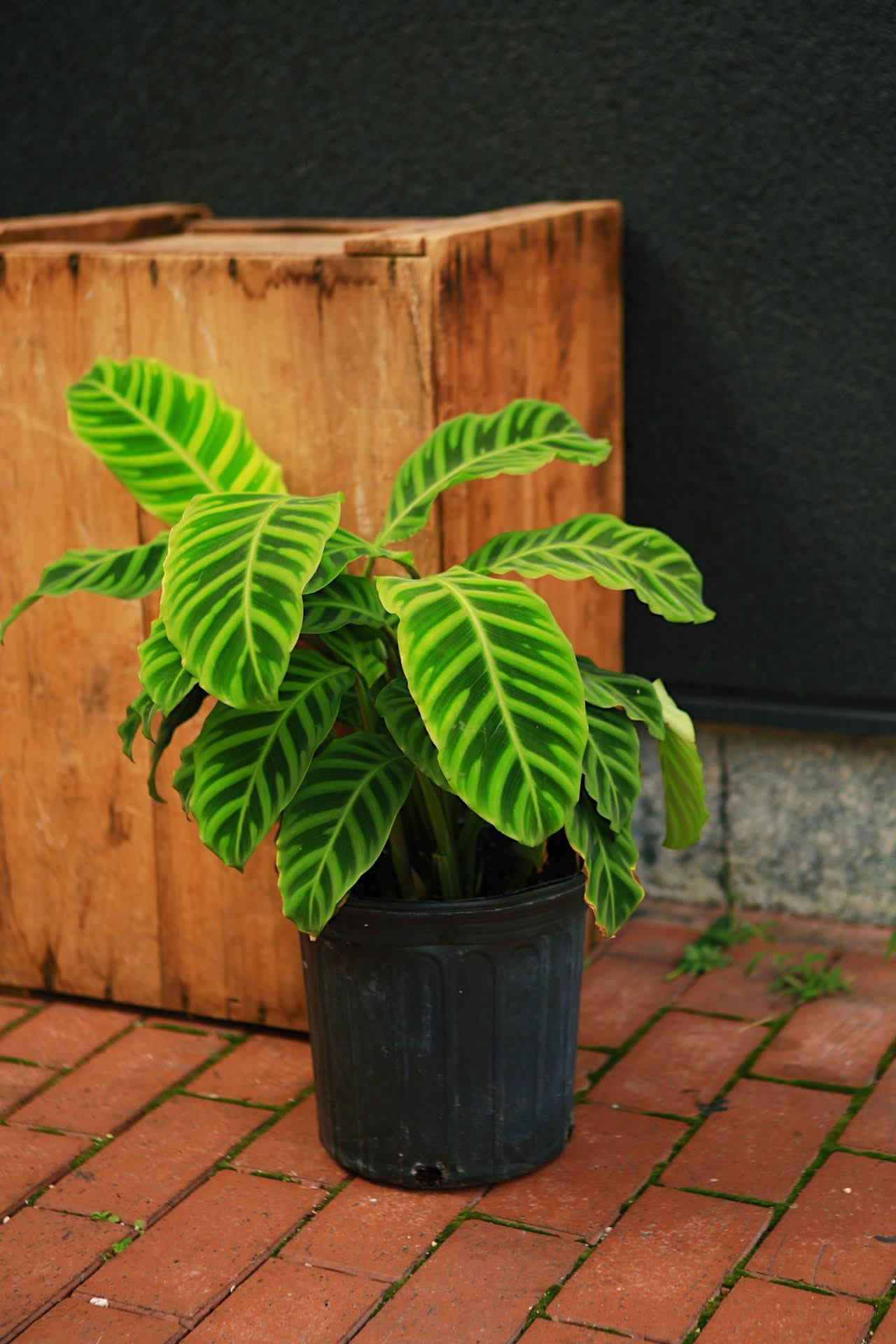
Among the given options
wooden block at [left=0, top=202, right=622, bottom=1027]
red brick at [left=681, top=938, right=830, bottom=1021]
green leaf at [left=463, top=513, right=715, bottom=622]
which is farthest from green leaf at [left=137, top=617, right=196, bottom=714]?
red brick at [left=681, top=938, right=830, bottom=1021]

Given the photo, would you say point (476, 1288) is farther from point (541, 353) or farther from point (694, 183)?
point (694, 183)

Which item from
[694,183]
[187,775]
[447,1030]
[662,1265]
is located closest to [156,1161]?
[447,1030]

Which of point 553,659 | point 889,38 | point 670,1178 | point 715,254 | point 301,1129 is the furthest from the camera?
point 715,254

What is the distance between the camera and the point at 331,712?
2.27 m

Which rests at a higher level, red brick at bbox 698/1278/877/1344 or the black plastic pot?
the black plastic pot

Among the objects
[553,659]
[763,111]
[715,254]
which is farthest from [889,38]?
[553,659]

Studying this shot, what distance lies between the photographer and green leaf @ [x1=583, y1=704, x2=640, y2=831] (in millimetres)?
2199

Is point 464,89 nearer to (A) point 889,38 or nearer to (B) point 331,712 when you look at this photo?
(A) point 889,38

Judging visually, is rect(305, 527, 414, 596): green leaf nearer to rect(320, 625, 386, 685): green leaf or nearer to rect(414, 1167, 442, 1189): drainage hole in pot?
rect(320, 625, 386, 685): green leaf

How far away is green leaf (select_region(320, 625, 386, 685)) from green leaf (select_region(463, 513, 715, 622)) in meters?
0.18

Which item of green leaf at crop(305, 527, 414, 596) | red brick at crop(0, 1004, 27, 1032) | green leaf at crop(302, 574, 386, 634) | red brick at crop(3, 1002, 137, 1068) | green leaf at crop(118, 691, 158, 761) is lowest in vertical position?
red brick at crop(3, 1002, 137, 1068)

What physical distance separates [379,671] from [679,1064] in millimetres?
863

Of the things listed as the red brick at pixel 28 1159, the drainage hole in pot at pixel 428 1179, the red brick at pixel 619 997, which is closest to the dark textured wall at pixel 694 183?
the red brick at pixel 619 997

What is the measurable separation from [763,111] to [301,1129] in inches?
76.6
